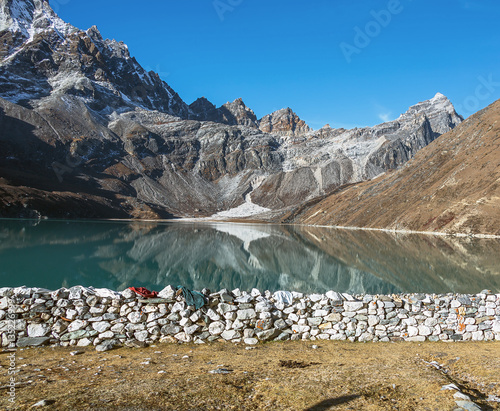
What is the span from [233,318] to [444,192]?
85.5m

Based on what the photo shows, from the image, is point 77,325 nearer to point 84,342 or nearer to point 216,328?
point 84,342

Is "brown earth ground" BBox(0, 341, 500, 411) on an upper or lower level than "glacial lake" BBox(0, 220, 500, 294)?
lower

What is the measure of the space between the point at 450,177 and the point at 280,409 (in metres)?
94.4

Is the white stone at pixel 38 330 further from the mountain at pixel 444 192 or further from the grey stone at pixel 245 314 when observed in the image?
the mountain at pixel 444 192

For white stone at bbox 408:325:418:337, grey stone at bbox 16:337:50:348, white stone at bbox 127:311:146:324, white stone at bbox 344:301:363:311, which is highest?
white stone at bbox 344:301:363:311

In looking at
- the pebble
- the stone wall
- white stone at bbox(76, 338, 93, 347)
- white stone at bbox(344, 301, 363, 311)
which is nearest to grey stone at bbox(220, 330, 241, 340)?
the stone wall

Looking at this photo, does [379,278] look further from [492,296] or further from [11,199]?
[11,199]

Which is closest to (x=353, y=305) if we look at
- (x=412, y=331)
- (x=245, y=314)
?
(x=412, y=331)

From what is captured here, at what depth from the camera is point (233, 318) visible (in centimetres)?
1132

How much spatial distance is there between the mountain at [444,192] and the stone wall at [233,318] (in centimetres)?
6398

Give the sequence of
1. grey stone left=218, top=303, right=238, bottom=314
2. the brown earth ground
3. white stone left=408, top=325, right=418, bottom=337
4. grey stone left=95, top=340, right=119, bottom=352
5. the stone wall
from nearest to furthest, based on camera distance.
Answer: the brown earth ground, grey stone left=95, top=340, right=119, bottom=352, the stone wall, grey stone left=218, top=303, right=238, bottom=314, white stone left=408, top=325, right=418, bottom=337

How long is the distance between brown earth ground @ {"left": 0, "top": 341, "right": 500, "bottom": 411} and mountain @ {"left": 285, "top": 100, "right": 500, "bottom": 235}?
67151 mm

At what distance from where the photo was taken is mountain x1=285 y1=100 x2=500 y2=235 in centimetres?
7006

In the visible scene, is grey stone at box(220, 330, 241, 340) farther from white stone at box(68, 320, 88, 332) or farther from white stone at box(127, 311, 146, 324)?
white stone at box(68, 320, 88, 332)
